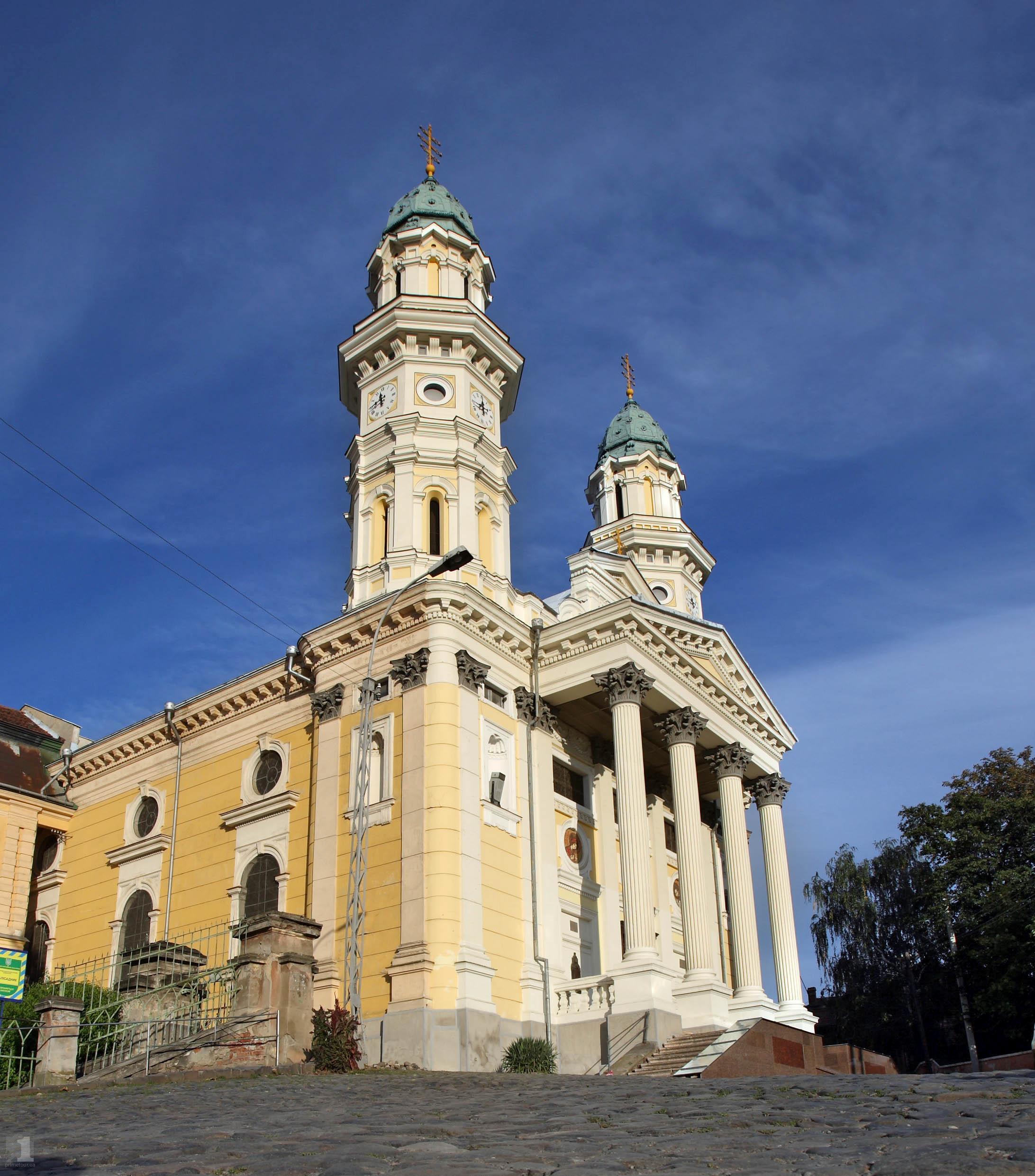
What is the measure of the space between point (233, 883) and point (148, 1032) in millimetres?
7443

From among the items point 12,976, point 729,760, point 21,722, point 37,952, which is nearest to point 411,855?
point 12,976

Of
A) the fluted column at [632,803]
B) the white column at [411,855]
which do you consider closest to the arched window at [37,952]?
the white column at [411,855]

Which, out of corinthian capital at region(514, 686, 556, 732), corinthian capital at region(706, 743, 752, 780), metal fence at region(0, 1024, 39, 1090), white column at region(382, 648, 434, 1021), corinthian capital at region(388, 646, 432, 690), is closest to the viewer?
metal fence at region(0, 1024, 39, 1090)

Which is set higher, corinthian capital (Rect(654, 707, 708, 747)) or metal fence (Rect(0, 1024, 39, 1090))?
corinthian capital (Rect(654, 707, 708, 747))

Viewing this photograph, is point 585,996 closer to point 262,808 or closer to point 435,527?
point 262,808

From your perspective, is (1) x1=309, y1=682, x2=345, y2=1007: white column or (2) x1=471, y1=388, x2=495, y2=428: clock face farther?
(2) x1=471, y1=388, x2=495, y2=428: clock face

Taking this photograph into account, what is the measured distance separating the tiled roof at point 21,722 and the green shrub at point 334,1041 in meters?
19.7

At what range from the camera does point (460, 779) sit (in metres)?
25.0

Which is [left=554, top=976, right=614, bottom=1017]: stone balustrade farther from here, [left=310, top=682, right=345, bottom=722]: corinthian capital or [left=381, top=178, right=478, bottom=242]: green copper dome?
[left=381, top=178, right=478, bottom=242]: green copper dome

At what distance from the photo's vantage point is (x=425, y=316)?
3369 centimetres

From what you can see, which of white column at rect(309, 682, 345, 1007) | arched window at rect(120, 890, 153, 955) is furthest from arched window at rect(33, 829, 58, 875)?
white column at rect(309, 682, 345, 1007)

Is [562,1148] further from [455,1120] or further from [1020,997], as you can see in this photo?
[1020,997]

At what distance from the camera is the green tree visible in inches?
1400

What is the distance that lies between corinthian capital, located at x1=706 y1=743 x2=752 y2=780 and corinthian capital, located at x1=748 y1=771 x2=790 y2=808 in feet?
7.35
